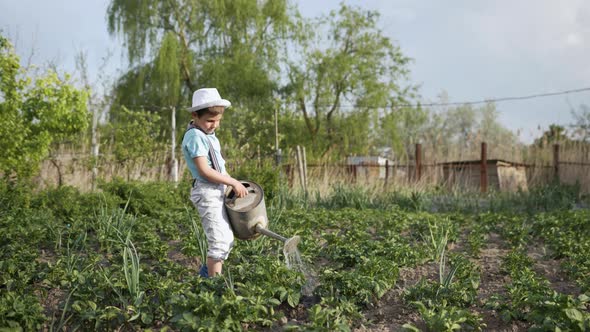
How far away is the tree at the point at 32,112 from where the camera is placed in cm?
862

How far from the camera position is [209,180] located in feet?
11.3

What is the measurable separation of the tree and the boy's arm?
6321 millimetres

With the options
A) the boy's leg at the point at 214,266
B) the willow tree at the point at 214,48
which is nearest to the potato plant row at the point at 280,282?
the boy's leg at the point at 214,266

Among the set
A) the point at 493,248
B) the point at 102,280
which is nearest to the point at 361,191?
the point at 493,248

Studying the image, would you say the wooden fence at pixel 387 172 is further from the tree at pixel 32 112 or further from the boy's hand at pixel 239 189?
the boy's hand at pixel 239 189

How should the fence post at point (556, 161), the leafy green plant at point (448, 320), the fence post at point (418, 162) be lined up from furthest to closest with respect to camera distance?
the fence post at point (556, 161) < the fence post at point (418, 162) < the leafy green plant at point (448, 320)

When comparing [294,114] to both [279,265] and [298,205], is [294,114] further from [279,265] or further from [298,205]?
[279,265]

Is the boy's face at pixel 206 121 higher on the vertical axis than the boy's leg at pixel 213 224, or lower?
higher

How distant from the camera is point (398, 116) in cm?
2225

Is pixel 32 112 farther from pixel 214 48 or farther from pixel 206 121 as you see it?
pixel 214 48

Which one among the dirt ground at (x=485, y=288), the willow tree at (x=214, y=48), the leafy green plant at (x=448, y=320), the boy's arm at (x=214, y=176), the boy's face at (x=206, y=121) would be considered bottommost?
the dirt ground at (x=485, y=288)

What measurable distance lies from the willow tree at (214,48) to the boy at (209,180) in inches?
590

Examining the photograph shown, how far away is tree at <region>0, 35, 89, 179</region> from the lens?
862cm

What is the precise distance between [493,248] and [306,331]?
3.38 meters
